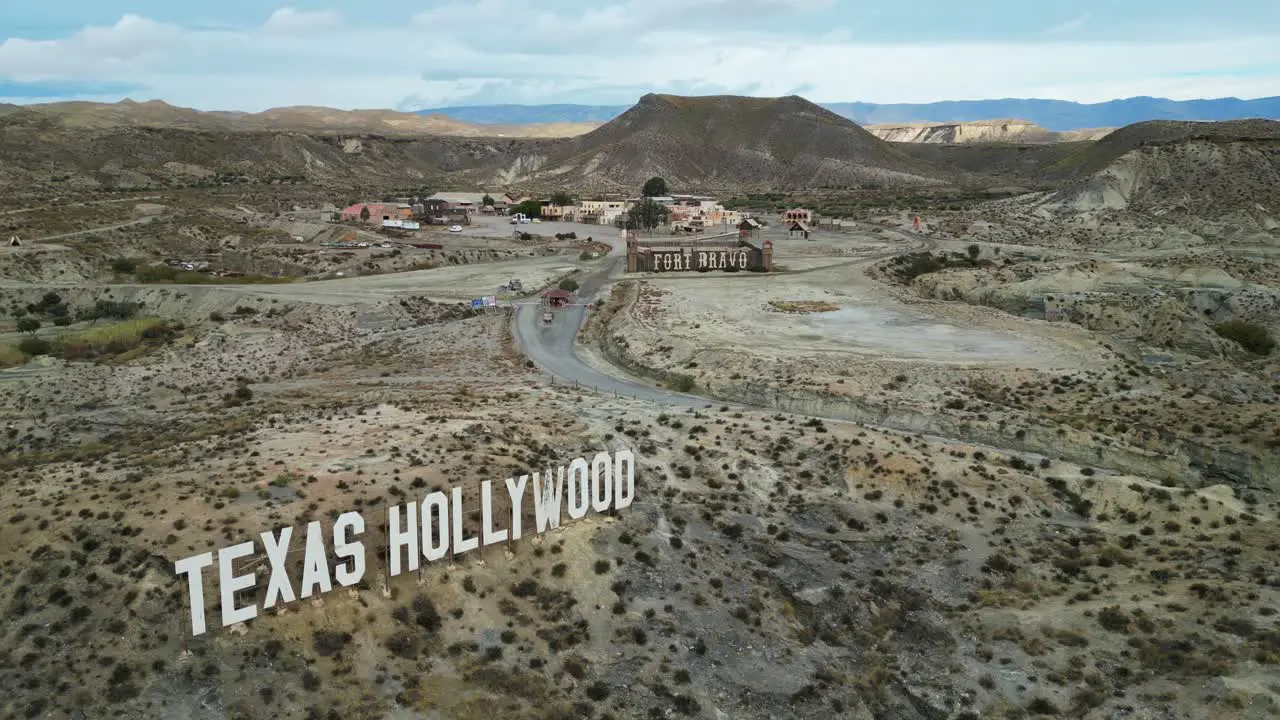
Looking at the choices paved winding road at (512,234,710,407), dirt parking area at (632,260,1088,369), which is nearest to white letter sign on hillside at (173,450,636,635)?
paved winding road at (512,234,710,407)

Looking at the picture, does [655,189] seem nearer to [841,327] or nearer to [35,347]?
[841,327]

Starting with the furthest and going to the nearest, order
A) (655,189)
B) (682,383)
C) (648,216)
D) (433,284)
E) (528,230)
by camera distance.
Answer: (655,189) < (528,230) < (648,216) < (433,284) < (682,383)

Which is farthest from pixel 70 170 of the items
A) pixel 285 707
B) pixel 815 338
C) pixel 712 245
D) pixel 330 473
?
pixel 285 707

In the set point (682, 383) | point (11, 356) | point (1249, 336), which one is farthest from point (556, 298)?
point (1249, 336)

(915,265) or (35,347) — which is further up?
(915,265)

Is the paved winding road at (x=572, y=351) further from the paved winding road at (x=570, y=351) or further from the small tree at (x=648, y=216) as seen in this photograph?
the small tree at (x=648, y=216)

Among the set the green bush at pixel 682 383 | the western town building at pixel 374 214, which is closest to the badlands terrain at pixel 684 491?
the green bush at pixel 682 383
